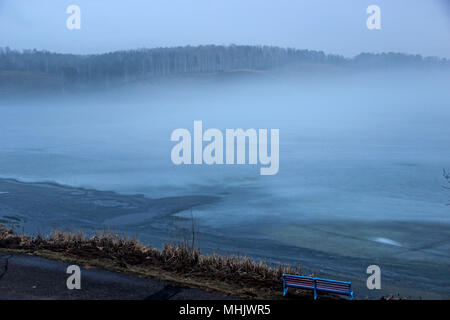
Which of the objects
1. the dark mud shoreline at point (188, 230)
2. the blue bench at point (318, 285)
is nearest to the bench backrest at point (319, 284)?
the blue bench at point (318, 285)

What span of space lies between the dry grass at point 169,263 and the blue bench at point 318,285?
107mm

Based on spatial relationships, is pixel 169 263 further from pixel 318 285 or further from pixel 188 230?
pixel 188 230

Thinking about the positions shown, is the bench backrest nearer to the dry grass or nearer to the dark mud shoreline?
the dry grass

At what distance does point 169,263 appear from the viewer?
19.7 feet

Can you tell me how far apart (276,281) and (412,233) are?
7939 millimetres

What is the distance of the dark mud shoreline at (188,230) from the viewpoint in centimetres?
883

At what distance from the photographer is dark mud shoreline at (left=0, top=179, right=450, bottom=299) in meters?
8.83

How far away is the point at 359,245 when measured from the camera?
434 inches

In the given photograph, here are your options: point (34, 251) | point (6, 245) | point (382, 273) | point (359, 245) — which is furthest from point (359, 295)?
point (6, 245)

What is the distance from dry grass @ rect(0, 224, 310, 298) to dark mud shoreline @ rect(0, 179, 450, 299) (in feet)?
5.82

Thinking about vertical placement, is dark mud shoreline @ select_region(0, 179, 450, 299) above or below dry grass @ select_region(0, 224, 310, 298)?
below

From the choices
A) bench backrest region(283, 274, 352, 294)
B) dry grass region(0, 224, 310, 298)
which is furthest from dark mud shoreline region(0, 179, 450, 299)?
bench backrest region(283, 274, 352, 294)

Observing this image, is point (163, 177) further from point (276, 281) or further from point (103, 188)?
point (276, 281)
